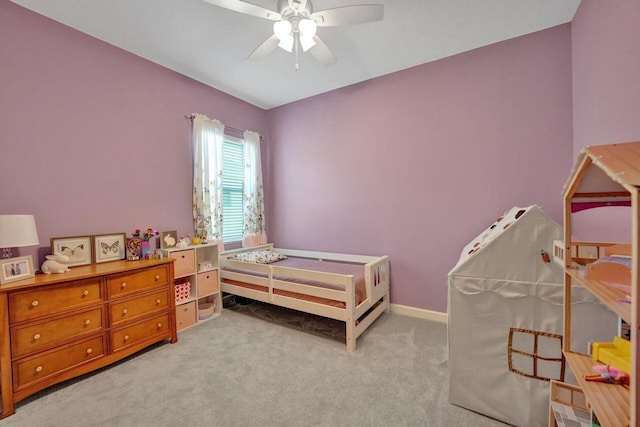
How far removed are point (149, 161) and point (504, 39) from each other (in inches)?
149

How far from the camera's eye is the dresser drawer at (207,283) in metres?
2.96

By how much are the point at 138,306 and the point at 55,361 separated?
22.4 inches

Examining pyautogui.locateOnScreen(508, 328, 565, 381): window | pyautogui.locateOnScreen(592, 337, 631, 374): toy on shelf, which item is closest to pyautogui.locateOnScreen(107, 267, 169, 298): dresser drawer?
pyautogui.locateOnScreen(508, 328, 565, 381): window

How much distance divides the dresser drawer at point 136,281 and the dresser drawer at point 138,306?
0.27 feet

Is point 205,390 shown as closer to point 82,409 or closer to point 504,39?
point 82,409

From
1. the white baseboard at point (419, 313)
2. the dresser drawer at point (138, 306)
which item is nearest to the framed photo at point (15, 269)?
the dresser drawer at point (138, 306)

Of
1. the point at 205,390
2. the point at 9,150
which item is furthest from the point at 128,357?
the point at 9,150

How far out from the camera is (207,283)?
9.98 ft

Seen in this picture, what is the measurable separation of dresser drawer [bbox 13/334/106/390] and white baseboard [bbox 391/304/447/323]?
284 cm

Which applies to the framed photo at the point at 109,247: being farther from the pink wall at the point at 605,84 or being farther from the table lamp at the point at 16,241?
the pink wall at the point at 605,84

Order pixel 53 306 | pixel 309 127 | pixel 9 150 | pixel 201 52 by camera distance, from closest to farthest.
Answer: pixel 53 306, pixel 9 150, pixel 201 52, pixel 309 127

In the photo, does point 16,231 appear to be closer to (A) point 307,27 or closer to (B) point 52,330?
(B) point 52,330

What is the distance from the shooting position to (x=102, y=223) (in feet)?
8.01

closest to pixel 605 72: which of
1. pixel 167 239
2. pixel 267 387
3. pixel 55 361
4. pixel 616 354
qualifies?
pixel 616 354
